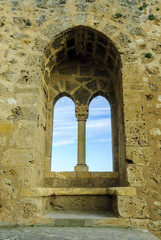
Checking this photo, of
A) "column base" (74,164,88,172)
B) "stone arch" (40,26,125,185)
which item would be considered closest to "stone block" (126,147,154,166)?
"stone arch" (40,26,125,185)

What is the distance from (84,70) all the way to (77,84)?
1.28ft

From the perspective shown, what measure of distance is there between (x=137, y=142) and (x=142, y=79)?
1060 mm

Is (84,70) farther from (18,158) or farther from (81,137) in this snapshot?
(18,158)

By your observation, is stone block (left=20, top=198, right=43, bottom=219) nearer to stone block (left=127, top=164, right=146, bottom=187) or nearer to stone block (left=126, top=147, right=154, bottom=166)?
stone block (left=127, top=164, right=146, bottom=187)

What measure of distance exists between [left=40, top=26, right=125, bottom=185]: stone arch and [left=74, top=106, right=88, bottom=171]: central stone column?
0.03 m

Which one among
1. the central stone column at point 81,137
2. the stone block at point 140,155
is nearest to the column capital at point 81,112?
the central stone column at point 81,137

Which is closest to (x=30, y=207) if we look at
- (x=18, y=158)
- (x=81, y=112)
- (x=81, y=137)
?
(x=18, y=158)

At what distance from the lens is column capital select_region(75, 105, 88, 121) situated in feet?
13.7

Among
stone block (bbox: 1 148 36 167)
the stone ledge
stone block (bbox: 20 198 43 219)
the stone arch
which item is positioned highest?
the stone arch

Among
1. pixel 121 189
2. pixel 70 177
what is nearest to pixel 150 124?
pixel 121 189

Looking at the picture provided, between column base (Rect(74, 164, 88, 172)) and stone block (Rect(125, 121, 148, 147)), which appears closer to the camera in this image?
stone block (Rect(125, 121, 148, 147))

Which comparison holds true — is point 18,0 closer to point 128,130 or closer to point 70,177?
point 128,130

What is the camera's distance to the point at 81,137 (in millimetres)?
4082

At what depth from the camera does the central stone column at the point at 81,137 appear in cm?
392
